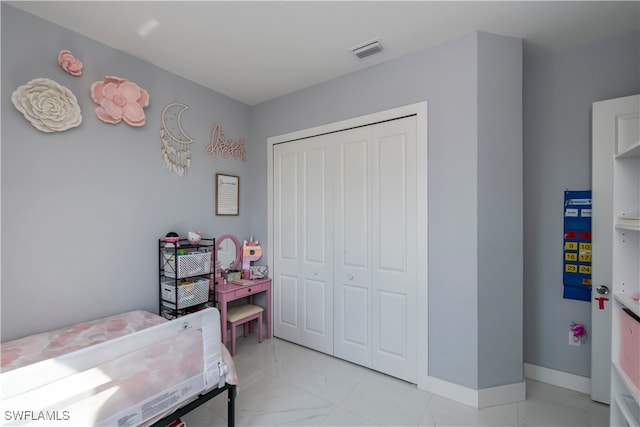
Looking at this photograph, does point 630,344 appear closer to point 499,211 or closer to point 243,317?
point 499,211

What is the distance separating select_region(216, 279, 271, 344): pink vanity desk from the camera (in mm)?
2473

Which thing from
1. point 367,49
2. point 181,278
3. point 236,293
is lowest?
point 236,293

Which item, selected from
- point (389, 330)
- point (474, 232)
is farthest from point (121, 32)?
point (389, 330)

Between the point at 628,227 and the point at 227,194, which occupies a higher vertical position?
the point at 227,194

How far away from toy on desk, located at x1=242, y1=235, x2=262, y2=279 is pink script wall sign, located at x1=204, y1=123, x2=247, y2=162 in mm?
957

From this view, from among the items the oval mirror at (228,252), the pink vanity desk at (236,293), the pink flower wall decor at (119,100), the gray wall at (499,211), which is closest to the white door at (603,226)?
the gray wall at (499,211)

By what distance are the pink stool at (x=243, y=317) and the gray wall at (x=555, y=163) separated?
2410 mm

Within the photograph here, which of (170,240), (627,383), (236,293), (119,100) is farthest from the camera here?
(236,293)

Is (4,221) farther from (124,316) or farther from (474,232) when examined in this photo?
(474,232)

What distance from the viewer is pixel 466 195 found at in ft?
6.20

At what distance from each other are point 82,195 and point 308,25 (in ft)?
6.37

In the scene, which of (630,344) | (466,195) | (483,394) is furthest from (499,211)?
(483,394)

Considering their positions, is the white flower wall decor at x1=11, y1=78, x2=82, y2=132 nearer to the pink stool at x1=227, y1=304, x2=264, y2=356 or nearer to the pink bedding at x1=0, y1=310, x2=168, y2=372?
the pink bedding at x1=0, y1=310, x2=168, y2=372

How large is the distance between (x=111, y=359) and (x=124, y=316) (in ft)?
3.23
